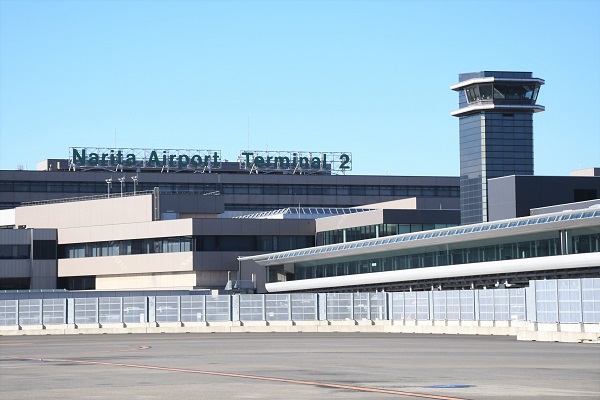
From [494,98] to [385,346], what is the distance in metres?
132

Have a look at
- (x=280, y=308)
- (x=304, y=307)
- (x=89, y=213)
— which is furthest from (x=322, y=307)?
(x=89, y=213)

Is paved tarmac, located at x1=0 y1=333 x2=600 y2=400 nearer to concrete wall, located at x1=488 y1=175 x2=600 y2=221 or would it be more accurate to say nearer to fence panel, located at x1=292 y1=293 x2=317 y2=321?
fence panel, located at x1=292 y1=293 x2=317 y2=321

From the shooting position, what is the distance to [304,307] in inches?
2968

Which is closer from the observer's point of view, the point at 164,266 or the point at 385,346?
the point at 385,346

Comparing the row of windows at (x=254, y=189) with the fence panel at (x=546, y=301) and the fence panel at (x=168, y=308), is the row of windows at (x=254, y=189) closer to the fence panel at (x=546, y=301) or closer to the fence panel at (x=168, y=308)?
the fence panel at (x=168, y=308)

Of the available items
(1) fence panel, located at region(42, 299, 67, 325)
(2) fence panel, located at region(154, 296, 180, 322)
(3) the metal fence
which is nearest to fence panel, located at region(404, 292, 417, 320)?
(3) the metal fence

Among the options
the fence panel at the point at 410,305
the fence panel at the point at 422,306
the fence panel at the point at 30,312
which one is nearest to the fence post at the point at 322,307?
the fence panel at the point at 410,305

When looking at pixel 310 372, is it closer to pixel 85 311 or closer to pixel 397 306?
pixel 397 306

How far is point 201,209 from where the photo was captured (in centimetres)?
13575

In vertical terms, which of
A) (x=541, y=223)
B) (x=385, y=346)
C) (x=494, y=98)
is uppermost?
(x=494, y=98)

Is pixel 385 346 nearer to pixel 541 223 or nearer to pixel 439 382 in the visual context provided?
pixel 439 382

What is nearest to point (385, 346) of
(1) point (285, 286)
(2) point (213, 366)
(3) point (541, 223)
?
(2) point (213, 366)

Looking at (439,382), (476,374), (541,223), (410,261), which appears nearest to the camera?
(439,382)

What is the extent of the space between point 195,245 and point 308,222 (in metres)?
14.6
